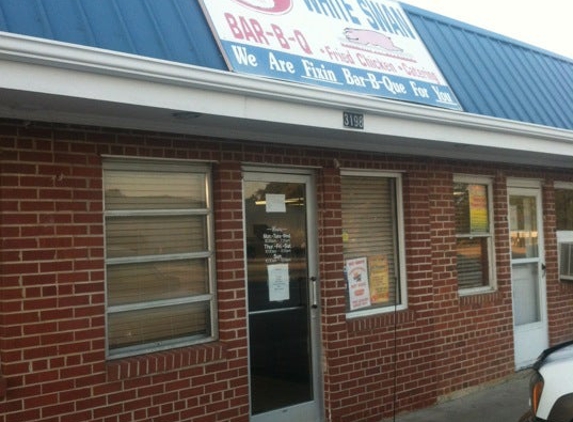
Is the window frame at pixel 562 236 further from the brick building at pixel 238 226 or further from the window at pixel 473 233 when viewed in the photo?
the window at pixel 473 233

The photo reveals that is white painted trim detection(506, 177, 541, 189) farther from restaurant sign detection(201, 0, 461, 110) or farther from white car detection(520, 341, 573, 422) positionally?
white car detection(520, 341, 573, 422)

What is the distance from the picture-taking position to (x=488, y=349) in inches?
303

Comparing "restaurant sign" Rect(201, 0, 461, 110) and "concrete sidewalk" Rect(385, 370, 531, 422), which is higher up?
"restaurant sign" Rect(201, 0, 461, 110)

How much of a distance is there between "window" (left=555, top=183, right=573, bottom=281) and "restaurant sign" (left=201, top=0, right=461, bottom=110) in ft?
12.0

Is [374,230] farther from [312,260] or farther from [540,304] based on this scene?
[540,304]

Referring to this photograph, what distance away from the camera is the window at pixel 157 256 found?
5.01m

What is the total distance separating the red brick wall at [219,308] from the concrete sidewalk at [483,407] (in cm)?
13

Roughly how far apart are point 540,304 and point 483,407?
244 centimetres

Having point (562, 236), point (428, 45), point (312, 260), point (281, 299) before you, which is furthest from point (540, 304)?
point (281, 299)

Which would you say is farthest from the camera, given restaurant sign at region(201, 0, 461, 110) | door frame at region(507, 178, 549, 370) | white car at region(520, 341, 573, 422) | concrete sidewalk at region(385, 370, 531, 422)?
door frame at region(507, 178, 549, 370)

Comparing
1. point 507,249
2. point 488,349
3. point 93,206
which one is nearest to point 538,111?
point 507,249

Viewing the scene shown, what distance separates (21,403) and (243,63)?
2710 mm

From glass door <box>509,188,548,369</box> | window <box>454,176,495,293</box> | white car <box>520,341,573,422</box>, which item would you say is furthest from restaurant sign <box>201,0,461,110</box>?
glass door <box>509,188,548,369</box>

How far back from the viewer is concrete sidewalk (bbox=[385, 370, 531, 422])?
656 centimetres
